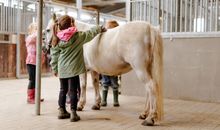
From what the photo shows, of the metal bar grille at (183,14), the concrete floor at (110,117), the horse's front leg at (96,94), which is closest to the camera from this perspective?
the concrete floor at (110,117)

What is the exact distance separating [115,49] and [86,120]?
922mm

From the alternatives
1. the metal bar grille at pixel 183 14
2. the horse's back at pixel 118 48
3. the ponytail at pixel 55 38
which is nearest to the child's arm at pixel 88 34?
the horse's back at pixel 118 48

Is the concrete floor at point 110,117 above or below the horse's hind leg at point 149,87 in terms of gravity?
below

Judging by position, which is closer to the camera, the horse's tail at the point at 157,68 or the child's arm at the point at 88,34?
the horse's tail at the point at 157,68

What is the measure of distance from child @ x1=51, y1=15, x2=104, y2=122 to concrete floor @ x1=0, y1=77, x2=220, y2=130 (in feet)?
0.85

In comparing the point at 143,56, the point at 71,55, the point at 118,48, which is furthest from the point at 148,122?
the point at 71,55

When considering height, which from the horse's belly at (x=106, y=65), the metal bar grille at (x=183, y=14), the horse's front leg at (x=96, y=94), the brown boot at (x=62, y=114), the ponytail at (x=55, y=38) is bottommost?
the brown boot at (x=62, y=114)

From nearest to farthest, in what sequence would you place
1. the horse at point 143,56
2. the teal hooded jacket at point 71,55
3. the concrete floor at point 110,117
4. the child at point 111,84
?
the concrete floor at point 110,117 → the horse at point 143,56 → the teal hooded jacket at point 71,55 → the child at point 111,84

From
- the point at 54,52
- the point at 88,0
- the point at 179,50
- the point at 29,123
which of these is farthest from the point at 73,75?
the point at 88,0

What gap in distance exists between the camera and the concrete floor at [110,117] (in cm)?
351

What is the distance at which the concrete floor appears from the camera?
3510mm

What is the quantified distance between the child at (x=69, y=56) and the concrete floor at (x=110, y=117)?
0.26 meters

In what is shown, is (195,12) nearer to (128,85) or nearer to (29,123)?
(128,85)

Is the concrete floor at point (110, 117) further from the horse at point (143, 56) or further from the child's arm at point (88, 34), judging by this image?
the child's arm at point (88, 34)
